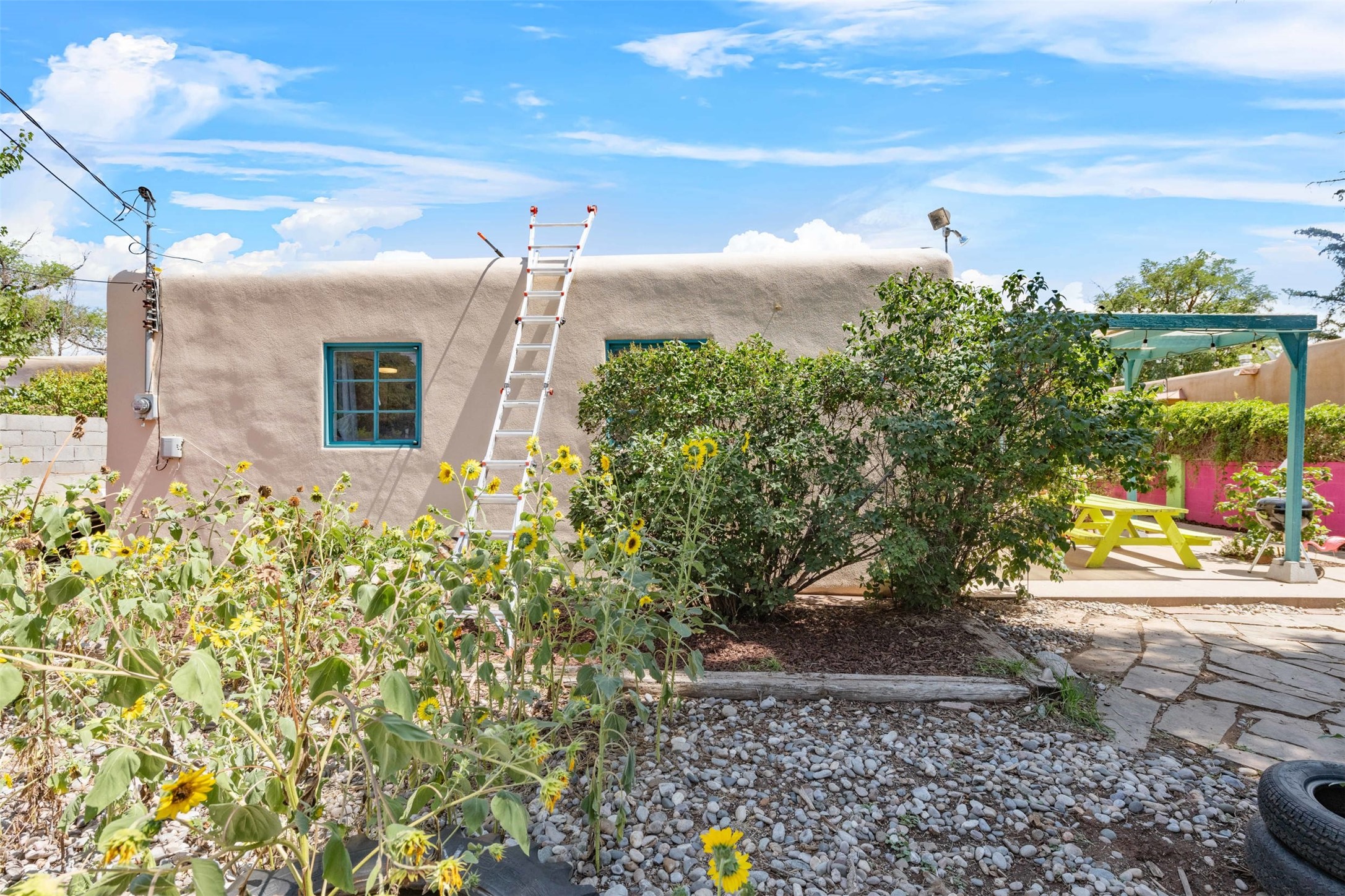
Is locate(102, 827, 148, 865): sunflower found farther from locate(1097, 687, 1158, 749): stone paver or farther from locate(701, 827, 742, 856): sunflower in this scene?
locate(1097, 687, 1158, 749): stone paver

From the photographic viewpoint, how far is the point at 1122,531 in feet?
25.9

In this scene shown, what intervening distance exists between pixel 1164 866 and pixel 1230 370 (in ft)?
47.7

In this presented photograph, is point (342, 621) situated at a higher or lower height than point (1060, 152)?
lower

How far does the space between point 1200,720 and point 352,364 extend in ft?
21.7

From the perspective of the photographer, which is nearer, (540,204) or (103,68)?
(540,204)

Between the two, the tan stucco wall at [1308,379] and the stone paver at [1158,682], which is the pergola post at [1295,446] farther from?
the stone paver at [1158,682]

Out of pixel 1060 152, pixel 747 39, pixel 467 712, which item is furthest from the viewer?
→ pixel 1060 152

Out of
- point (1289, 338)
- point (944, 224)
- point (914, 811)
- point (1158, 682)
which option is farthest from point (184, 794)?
point (1289, 338)

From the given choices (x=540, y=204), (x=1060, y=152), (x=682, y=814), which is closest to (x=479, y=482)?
(x=540, y=204)

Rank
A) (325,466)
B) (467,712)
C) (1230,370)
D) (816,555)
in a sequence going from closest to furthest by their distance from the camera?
(467,712), (816,555), (325,466), (1230,370)

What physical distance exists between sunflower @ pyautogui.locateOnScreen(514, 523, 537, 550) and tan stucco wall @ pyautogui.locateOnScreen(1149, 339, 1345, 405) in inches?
436

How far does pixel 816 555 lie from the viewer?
4.25m

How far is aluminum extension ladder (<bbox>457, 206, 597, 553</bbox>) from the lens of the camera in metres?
6.14

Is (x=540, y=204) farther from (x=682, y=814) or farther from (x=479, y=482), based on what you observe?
(x=682, y=814)
